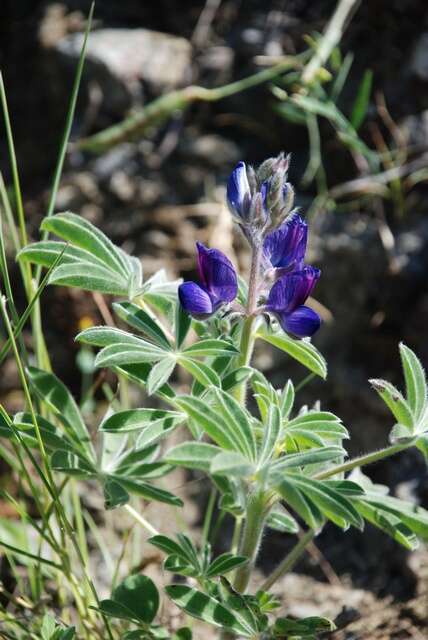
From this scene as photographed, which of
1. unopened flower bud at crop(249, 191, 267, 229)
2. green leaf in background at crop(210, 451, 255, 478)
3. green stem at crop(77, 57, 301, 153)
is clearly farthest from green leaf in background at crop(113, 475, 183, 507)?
green stem at crop(77, 57, 301, 153)

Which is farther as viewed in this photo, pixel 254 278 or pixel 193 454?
pixel 254 278

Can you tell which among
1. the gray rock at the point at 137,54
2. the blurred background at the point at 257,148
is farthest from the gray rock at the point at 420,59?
the gray rock at the point at 137,54

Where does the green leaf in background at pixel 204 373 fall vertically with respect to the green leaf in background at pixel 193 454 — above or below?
above

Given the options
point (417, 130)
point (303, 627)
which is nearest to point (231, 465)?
point (303, 627)

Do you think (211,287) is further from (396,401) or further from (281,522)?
(281,522)

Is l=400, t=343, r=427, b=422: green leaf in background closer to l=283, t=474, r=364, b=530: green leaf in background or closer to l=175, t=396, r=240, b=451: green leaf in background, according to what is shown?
l=283, t=474, r=364, b=530: green leaf in background

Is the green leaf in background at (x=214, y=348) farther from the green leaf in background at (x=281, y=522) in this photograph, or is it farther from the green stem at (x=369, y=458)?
the green leaf in background at (x=281, y=522)
